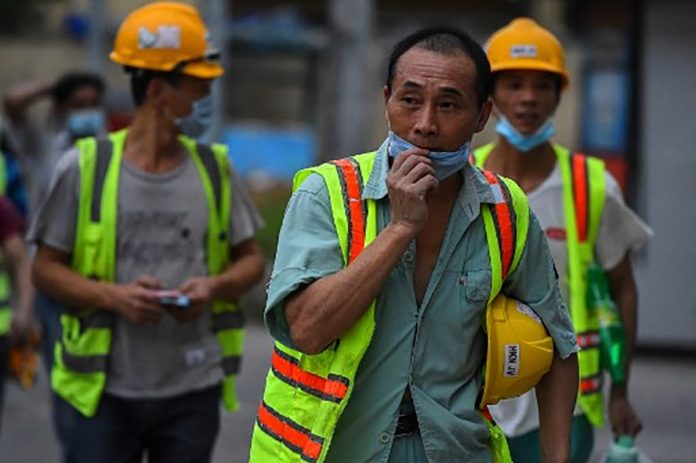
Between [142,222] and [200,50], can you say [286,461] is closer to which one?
[142,222]

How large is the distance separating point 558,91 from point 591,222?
1.63 feet

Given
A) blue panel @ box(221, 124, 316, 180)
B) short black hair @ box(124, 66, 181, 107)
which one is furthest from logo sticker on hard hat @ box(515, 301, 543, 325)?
blue panel @ box(221, 124, 316, 180)

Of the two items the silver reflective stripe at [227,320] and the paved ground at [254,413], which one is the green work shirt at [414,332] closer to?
the silver reflective stripe at [227,320]

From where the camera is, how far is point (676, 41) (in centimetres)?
992

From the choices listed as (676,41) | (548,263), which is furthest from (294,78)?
(548,263)

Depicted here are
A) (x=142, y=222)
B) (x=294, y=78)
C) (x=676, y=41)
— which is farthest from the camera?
(x=294, y=78)

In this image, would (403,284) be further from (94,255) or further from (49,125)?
(49,125)

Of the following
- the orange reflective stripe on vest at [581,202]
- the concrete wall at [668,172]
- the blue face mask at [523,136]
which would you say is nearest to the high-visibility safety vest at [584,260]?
the orange reflective stripe on vest at [581,202]

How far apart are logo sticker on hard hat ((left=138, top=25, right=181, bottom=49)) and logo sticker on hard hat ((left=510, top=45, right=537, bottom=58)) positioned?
108cm

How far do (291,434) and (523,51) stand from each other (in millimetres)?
2148

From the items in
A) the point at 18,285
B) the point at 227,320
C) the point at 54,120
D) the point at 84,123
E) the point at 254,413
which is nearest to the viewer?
the point at 227,320

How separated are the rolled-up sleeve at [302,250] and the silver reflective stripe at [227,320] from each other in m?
1.91

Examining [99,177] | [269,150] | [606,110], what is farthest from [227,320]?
[269,150]

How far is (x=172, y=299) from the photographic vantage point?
4.84m
